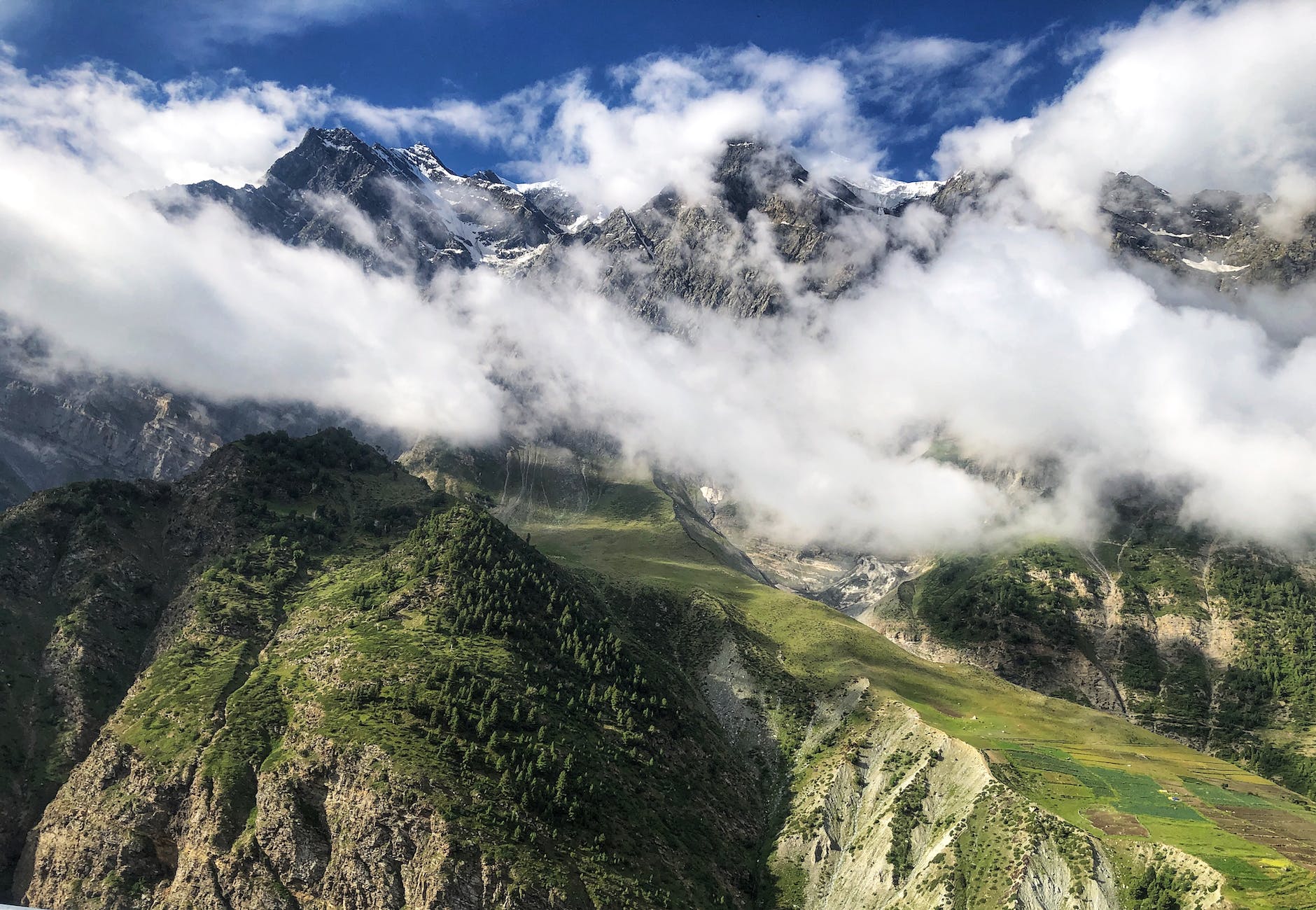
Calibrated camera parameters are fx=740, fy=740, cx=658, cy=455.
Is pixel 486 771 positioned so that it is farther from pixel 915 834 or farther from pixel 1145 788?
pixel 1145 788

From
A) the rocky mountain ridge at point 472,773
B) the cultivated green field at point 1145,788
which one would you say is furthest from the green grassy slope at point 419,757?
the cultivated green field at point 1145,788

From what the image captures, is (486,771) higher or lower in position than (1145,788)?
lower

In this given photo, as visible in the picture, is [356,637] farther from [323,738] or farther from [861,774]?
[861,774]

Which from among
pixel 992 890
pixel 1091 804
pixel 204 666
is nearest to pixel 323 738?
pixel 204 666

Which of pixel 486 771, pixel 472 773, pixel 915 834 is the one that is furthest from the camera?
Answer: pixel 915 834

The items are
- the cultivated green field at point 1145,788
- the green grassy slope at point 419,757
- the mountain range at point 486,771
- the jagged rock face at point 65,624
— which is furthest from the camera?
the jagged rock face at point 65,624

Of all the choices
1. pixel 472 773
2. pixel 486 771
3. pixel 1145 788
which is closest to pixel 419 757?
pixel 472 773

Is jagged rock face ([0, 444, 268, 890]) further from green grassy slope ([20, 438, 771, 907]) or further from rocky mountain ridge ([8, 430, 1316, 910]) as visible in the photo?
green grassy slope ([20, 438, 771, 907])

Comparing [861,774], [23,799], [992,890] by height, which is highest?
[861,774]

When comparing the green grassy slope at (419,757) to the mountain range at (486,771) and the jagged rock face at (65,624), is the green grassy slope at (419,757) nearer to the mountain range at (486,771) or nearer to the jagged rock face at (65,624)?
the mountain range at (486,771)

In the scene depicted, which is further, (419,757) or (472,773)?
(472,773)

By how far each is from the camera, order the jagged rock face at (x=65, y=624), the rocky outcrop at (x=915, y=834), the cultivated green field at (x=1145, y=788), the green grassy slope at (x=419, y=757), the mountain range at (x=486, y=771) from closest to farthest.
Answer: the cultivated green field at (x=1145, y=788)
the rocky outcrop at (x=915, y=834)
the mountain range at (x=486, y=771)
the green grassy slope at (x=419, y=757)
the jagged rock face at (x=65, y=624)
